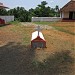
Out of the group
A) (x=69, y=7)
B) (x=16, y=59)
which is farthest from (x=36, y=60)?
(x=69, y=7)

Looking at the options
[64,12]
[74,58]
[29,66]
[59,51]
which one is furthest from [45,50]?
[64,12]

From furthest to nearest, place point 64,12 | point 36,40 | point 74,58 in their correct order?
point 64,12 < point 36,40 < point 74,58

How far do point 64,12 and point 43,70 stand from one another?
35.1 meters

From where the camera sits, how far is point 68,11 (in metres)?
42.0

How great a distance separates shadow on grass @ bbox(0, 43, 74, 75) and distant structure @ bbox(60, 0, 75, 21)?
3192 centimetres

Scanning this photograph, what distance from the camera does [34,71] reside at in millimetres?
8078

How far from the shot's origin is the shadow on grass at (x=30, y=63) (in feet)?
26.4

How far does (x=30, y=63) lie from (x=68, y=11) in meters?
34.0

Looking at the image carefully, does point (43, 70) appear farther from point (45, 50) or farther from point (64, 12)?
point (64, 12)

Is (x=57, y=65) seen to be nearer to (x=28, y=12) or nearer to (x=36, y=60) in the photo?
(x=36, y=60)

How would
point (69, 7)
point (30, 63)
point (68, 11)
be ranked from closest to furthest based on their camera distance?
point (30, 63) < point (68, 11) < point (69, 7)

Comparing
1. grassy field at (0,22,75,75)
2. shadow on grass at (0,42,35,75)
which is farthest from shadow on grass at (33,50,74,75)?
shadow on grass at (0,42,35,75)

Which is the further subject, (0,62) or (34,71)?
(0,62)

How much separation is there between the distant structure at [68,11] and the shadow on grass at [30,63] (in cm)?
3192
